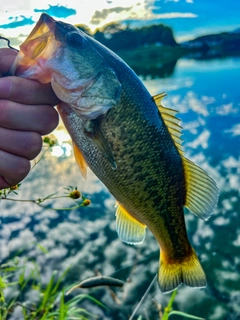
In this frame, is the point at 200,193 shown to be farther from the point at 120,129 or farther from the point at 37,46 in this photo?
the point at 37,46

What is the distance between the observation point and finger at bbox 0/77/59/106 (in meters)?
1.41

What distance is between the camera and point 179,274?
1.93 m

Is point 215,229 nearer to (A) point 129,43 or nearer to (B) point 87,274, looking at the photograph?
(B) point 87,274

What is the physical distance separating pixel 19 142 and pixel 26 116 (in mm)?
101

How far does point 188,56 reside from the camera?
17.1 metres

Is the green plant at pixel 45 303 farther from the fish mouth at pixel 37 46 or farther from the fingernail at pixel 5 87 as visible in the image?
the fish mouth at pixel 37 46

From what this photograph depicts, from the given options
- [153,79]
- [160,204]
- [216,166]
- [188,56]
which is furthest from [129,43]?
[160,204]

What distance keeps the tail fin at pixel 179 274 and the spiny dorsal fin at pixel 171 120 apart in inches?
24.0

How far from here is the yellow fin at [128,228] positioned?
5.90 ft

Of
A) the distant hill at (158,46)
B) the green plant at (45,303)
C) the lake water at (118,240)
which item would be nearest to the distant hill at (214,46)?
the distant hill at (158,46)

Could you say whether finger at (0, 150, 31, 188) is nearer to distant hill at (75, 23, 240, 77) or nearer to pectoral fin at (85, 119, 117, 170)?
pectoral fin at (85, 119, 117, 170)

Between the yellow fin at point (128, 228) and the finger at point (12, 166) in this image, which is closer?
the finger at point (12, 166)

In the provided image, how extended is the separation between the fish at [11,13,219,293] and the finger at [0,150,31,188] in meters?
0.21

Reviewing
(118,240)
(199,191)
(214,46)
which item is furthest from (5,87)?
(214,46)
